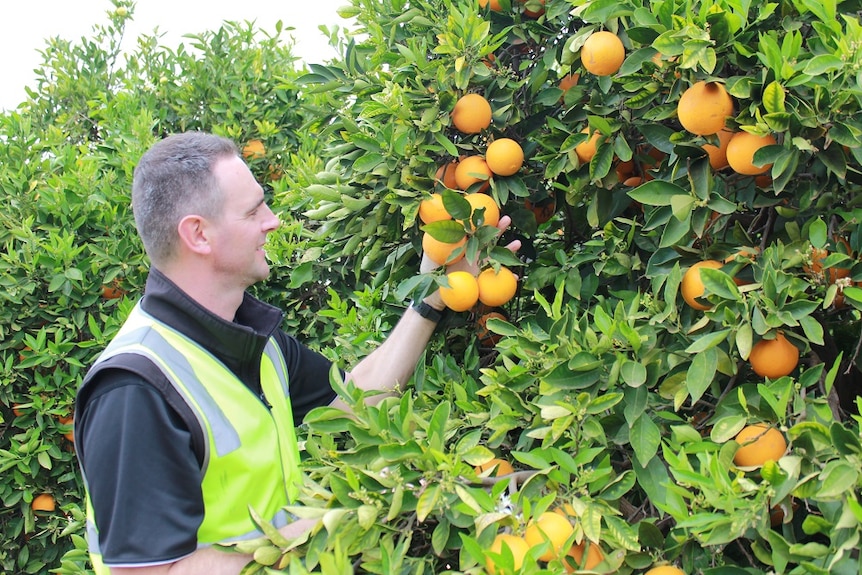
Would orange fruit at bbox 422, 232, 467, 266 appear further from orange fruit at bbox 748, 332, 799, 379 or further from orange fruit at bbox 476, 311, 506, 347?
orange fruit at bbox 748, 332, 799, 379

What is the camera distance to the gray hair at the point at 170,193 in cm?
204

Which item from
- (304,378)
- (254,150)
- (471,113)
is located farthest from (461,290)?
(254,150)

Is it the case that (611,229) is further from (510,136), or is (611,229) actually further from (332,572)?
(332,572)

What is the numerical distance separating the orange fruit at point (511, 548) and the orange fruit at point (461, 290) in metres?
0.68

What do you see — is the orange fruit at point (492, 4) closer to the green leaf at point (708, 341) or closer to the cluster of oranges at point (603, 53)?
the cluster of oranges at point (603, 53)

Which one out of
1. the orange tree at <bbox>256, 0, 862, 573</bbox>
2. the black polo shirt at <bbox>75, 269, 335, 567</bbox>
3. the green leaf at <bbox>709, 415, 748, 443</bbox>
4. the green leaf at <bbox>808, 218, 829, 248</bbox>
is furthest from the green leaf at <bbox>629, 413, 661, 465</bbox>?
the black polo shirt at <bbox>75, 269, 335, 567</bbox>

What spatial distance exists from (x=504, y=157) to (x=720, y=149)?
0.53 meters

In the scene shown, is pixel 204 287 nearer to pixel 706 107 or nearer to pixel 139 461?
pixel 139 461

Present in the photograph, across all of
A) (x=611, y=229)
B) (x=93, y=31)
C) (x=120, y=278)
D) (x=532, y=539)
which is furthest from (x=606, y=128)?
(x=93, y=31)

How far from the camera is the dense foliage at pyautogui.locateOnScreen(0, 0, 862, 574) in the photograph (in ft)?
4.70

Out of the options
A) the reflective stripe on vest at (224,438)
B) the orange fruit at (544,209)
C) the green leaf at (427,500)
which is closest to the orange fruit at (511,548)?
the green leaf at (427,500)

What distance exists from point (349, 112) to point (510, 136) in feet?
1.66

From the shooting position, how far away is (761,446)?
1.44 m

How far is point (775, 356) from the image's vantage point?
1549mm
